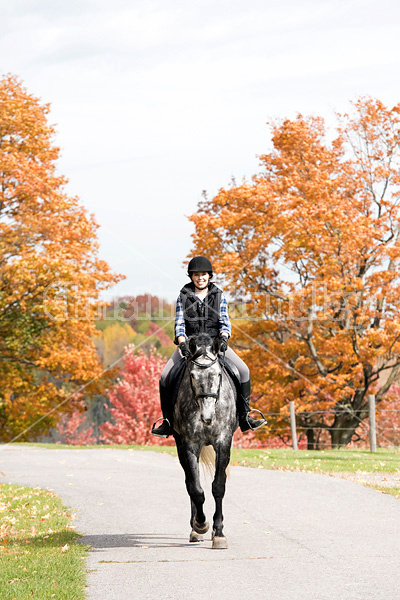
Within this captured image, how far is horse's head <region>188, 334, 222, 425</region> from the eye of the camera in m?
7.12

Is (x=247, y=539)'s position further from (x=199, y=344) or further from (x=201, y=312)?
(x=201, y=312)

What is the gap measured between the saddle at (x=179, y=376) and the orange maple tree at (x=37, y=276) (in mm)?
18634

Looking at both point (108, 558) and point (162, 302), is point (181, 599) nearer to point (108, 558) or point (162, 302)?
point (108, 558)

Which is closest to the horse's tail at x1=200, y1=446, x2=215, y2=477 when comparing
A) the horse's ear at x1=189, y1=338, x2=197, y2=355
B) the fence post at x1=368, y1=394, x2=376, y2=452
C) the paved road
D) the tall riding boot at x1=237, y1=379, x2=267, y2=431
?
the tall riding boot at x1=237, y1=379, x2=267, y2=431

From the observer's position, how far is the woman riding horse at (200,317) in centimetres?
779

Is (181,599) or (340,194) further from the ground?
(340,194)

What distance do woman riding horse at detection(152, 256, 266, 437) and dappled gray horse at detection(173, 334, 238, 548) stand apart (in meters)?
0.27

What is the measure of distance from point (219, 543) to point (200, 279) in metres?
2.66

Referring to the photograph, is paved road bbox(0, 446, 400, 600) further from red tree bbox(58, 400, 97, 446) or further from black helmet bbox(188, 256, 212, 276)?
red tree bbox(58, 400, 97, 446)

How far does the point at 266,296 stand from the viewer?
27.6m

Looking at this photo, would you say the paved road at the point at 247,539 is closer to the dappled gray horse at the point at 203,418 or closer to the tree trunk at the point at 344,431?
the dappled gray horse at the point at 203,418

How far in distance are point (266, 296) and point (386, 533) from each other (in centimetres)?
1998

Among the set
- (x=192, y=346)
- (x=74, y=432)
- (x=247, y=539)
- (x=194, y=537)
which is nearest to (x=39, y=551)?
(x=194, y=537)

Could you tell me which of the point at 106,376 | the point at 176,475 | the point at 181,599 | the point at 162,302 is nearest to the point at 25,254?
the point at 106,376
